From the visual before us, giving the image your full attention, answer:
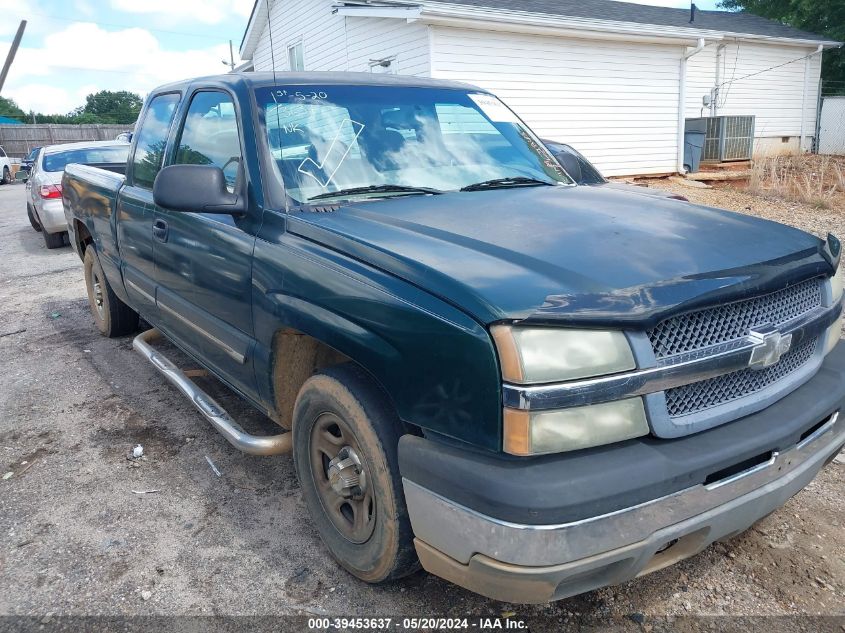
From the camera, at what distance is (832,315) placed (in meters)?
2.52

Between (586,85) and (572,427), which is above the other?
(586,85)

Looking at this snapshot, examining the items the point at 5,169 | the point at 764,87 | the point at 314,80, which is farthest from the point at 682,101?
the point at 5,169

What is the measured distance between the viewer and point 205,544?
291cm

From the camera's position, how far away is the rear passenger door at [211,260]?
2975 mm

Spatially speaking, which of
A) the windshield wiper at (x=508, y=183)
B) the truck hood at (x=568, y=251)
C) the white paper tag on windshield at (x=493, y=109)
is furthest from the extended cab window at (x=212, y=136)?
the white paper tag on windshield at (x=493, y=109)

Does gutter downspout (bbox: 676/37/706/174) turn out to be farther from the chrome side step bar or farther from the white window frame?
the chrome side step bar

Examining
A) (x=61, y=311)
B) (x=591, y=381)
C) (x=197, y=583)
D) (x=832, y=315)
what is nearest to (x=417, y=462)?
(x=591, y=381)

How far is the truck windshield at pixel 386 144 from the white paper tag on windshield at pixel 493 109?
0.13 ft

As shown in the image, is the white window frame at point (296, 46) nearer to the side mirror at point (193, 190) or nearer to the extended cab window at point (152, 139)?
the extended cab window at point (152, 139)

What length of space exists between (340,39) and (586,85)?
18.6ft

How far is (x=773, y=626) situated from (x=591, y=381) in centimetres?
124

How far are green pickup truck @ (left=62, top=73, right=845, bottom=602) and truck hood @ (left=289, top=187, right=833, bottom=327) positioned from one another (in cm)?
→ 1

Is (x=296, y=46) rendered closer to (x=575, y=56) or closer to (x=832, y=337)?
(x=575, y=56)

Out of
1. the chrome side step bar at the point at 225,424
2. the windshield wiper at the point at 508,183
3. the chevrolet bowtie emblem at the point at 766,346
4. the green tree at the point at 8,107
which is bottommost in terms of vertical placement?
the chrome side step bar at the point at 225,424
